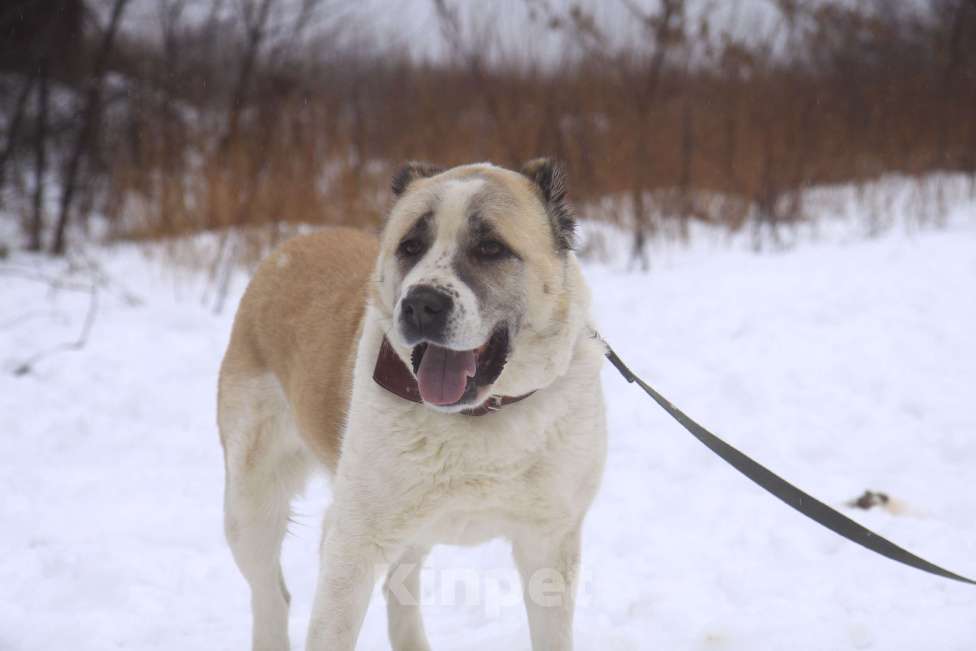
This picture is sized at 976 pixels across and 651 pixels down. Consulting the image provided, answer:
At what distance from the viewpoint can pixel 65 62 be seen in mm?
9484

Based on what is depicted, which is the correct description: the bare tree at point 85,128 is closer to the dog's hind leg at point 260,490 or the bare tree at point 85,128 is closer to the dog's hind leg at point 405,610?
the dog's hind leg at point 260,490

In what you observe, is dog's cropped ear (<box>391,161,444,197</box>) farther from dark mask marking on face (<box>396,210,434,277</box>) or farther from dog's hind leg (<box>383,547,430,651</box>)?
dog's hind leg (<box>383,547,430,651</box>)

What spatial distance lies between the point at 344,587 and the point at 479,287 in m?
0.80

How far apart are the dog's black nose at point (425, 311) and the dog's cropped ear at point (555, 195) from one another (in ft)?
1.74

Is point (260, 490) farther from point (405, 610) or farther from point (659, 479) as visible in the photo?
point (659, 479)

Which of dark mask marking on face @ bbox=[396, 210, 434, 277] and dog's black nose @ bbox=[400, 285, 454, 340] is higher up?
dark mask marking on face @ bbox=[396, 210, 434, 277]

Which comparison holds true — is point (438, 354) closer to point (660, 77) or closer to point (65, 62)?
point (660, 77)

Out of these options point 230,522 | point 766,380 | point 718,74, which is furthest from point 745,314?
point 230,522

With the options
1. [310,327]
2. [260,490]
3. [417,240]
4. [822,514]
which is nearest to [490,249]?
[417,240]

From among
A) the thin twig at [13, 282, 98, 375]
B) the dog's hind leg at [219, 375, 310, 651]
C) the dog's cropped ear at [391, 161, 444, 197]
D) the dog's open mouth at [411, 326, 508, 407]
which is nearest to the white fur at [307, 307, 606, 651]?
the dog's open mouth at [411, 326, 508, 407]

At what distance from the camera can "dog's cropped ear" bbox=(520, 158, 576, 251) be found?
223 cm

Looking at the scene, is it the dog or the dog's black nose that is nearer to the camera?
the dog's black nose

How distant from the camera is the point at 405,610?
8.54 ft

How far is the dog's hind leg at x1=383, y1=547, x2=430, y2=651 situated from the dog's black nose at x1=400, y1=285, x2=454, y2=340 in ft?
3.32
